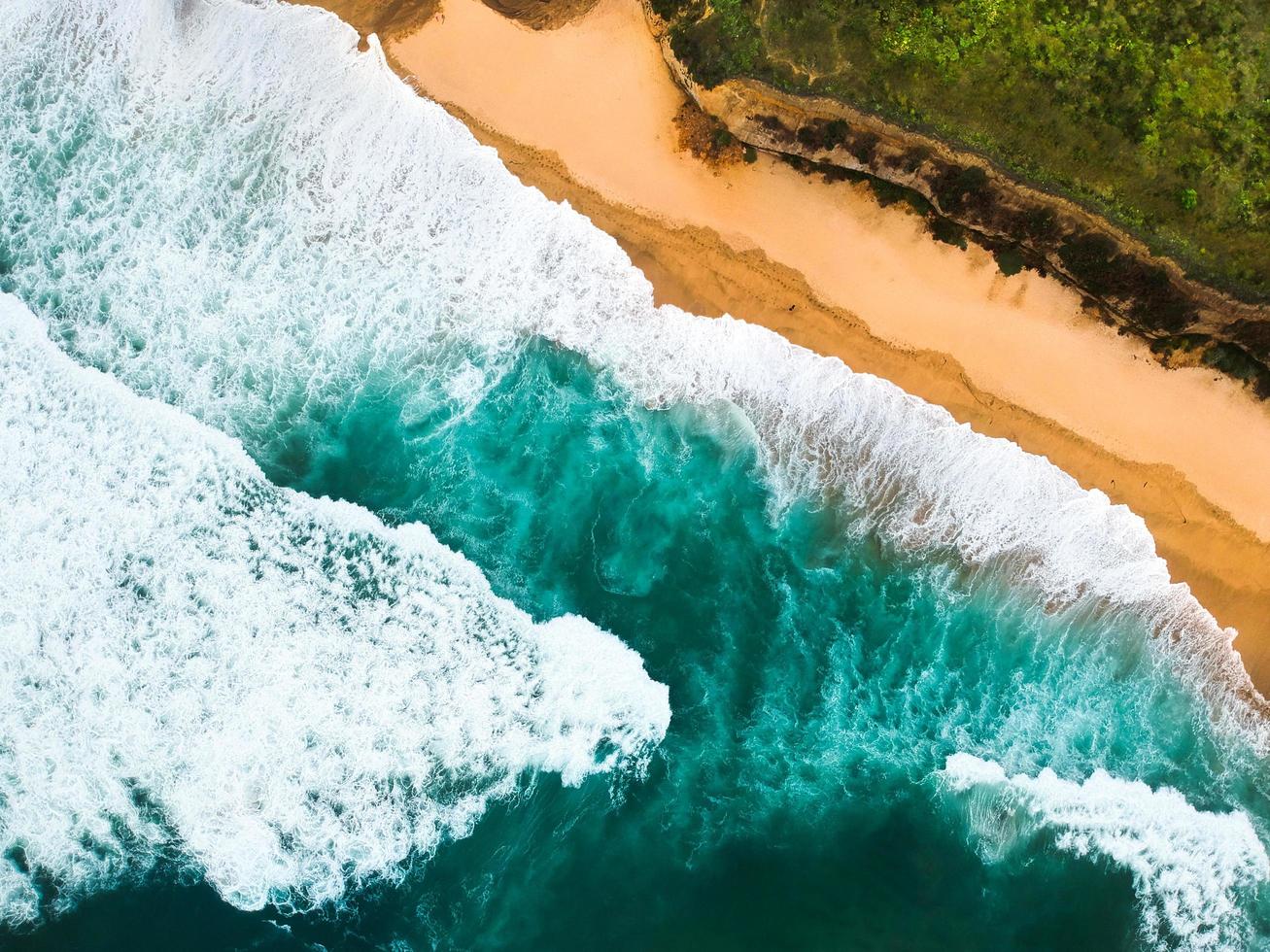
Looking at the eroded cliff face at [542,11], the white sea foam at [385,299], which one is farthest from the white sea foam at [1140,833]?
the eroded cliff face at [542,11]

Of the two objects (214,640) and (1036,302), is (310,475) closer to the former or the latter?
(214,640)

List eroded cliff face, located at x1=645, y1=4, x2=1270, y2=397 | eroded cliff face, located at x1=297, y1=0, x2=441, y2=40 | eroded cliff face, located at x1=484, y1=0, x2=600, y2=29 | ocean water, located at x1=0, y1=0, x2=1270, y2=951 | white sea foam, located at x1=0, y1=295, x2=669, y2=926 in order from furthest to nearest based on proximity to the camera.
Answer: eroded cliff face, located at x1=297, y1=0, x2=441, y2=40 < eroded cliff face, located at x1=484, y1=0, x2=600, y2=29 < ocean water, located at x1=0, y1=0, x2=1270, y2=951 < white sea foam, located at x1=0, y1=295, x2=669, y2=926 < eroded cliff face, located at x1=645, y1=4, x2=1270, y2=397

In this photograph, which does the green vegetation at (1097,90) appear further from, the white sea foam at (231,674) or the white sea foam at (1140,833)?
the white sea foam at (231,674)

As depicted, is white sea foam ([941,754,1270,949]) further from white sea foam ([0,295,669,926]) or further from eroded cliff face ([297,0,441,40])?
eroded cliff face ([297,0,441,40])

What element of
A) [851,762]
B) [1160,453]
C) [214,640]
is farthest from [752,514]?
[214,640]

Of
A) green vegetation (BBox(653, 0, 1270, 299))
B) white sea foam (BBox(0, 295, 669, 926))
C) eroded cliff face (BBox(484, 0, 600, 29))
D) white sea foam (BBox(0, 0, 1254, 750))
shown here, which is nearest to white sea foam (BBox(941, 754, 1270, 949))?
white sea foam (BBox(0, 0, 1254, 750))

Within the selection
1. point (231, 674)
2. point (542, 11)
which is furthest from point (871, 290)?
point (231, 674)
